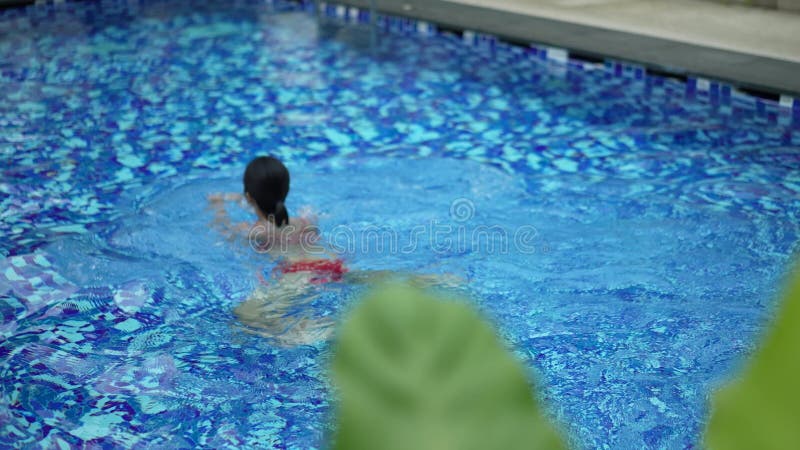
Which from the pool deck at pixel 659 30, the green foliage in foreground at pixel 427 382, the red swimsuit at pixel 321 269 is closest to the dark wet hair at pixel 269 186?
the red swimsuit at pixel 321 269

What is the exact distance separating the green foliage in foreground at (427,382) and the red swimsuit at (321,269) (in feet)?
16.8

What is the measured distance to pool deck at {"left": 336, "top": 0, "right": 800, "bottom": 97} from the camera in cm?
822

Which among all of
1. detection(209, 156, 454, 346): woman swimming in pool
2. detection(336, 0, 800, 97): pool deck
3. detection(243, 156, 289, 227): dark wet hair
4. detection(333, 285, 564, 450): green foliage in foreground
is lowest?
detection(209, 156, 454, 346): woman swimming in pool

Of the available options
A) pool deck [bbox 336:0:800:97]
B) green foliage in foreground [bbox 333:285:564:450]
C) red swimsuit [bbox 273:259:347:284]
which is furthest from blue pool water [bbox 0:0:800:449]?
green foliage in foreground [bbox 333:285:564:450]

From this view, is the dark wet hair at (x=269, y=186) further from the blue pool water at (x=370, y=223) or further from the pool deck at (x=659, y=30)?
the pool deck at (x=659, y=30)

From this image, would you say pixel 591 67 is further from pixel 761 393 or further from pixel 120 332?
pixel 761 393

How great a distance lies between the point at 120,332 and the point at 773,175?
170 inches

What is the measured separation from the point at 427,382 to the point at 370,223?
601cm

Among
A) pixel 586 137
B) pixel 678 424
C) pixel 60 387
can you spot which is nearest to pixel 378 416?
pixel 678 424

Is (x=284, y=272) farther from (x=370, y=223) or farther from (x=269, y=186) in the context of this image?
(x=370, y=223)

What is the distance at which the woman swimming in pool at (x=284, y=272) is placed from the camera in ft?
16.5

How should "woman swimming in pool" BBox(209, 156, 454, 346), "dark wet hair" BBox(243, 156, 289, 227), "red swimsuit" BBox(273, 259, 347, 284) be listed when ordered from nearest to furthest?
"woman swimming in pool" BBox(209, 156, 454, 346) → "dark wet hair" BBox(243, 156, 289, 227) → "red swimsuit" BBox(273, 259, 347, 284)

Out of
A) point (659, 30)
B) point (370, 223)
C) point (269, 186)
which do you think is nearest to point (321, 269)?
point (269, 186)

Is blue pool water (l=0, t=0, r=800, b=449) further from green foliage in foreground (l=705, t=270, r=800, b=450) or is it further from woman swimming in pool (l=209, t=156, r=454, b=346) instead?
green foliage in foreground (l=705, t=270, r=800, b=450)
